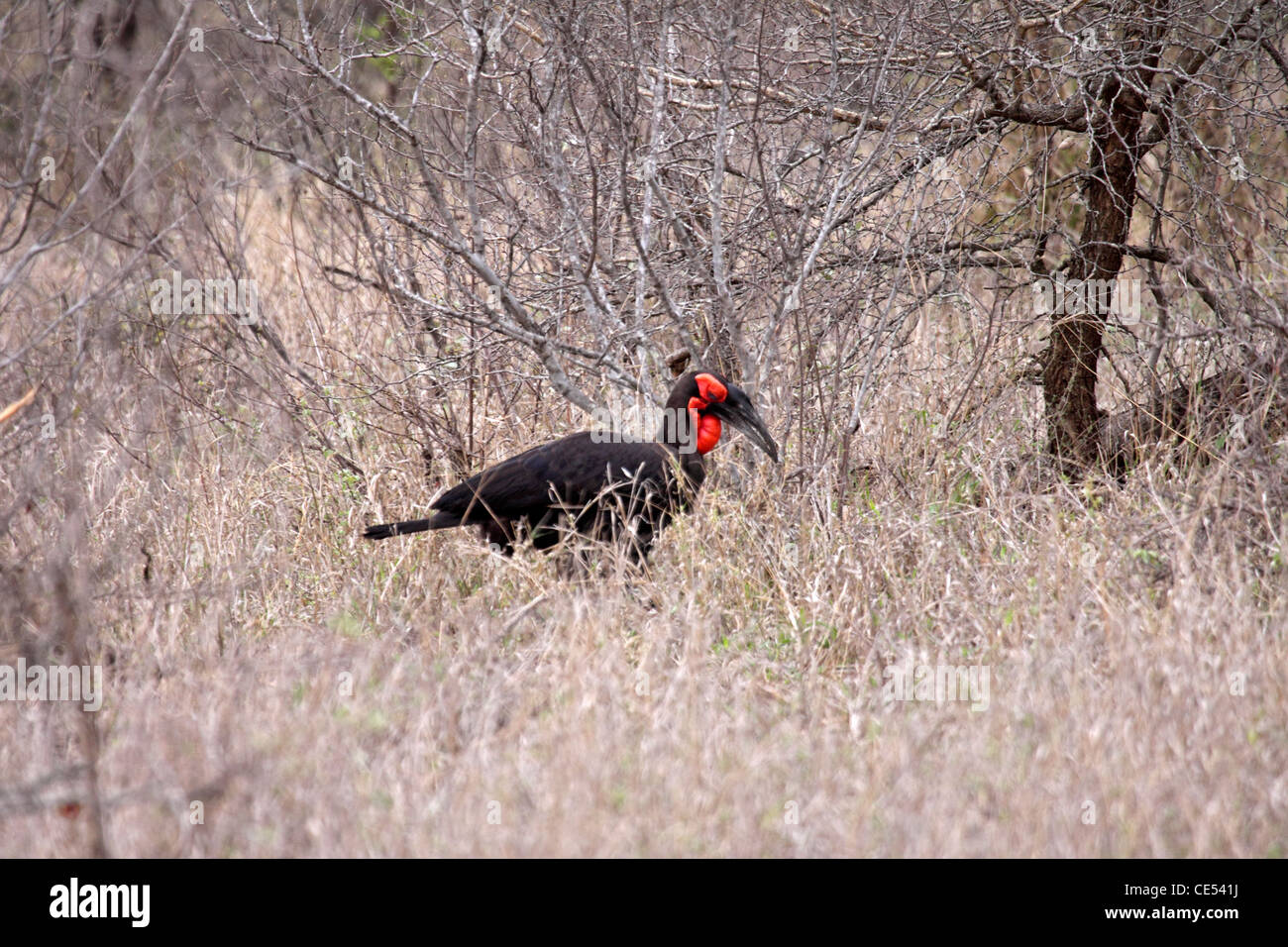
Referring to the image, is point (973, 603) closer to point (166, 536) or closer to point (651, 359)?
point (651, 359)

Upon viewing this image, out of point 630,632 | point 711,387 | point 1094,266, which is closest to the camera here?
point 630,632

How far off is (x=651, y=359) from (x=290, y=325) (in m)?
2.90

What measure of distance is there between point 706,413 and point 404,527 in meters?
1.44

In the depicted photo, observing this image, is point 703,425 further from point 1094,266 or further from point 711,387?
point 1094,266

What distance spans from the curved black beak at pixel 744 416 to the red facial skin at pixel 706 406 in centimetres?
3

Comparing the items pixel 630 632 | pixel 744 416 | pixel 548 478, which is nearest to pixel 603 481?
pixel 548 478

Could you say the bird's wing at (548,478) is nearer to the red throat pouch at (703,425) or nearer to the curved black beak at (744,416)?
the red throat pouch at (703,425)

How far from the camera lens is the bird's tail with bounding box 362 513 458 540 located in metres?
5.19

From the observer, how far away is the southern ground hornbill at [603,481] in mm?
5336

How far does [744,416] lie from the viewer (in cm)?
548

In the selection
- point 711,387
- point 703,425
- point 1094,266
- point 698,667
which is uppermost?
point 1094,266

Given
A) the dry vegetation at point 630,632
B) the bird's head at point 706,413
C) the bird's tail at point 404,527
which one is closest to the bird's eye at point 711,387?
the bird's head at point 706,413

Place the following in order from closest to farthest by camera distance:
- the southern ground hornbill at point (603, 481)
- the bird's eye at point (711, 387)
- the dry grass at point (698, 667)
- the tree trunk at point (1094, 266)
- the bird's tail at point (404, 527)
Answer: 1. the dry grass at point (698, 667)
2. the bird's tail at point (404, 527)
3. the southern ground hornbill at point (603, 481)
4. the bird's eye at point (711, 387)
5. the tree trunk at point (1094, 266)
